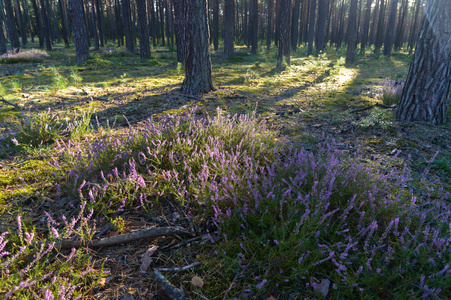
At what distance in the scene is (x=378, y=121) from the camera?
4930 millimetres

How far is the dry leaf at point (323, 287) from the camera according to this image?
5.49 ft

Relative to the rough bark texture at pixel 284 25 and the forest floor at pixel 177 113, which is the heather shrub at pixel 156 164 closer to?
→ the forest floor at pixel 177 113

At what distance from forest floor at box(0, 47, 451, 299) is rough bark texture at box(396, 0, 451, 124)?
→ 342 mm

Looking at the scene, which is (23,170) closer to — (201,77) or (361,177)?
(361,177)

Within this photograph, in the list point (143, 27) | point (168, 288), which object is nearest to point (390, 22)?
point (143, 27)

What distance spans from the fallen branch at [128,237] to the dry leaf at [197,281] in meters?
0.52

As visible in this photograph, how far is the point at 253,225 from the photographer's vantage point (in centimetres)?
221

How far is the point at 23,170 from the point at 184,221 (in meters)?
2.41

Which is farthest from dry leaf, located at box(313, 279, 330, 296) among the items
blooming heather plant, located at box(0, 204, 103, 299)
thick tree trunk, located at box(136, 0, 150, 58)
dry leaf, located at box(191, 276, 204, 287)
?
thick tree trunk, located at box(136, 0, 150, 58)

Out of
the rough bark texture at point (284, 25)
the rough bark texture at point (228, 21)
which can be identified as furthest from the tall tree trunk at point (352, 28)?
the rough bark texture at point (228, 21)

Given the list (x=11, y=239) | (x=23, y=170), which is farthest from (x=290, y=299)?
(x=23, y=170)

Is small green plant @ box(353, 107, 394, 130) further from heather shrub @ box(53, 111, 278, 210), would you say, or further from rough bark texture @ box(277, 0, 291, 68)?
rough bark texture @ box(277, 0, 291, 68)

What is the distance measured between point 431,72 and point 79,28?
582 inches

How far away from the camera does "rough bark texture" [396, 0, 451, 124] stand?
450 centimetres
